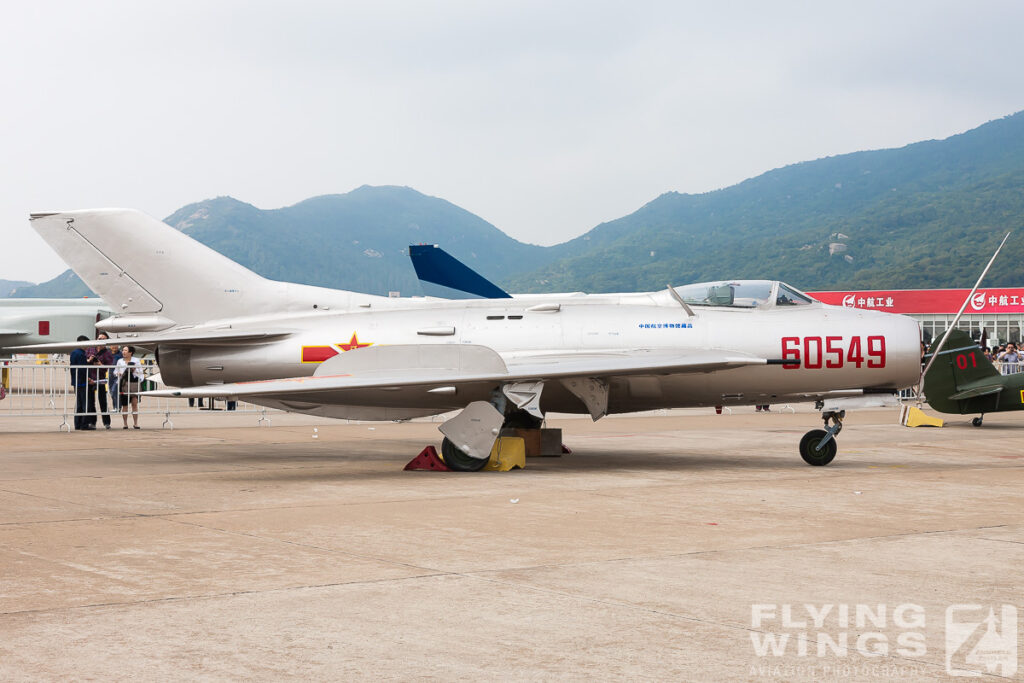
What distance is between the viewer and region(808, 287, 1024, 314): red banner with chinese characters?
61312 millimetres

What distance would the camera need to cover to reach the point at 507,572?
5.95 m

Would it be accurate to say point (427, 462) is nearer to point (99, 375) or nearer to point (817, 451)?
point (817, 451)

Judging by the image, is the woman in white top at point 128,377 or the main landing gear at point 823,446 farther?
the woman in white top at point 128,377

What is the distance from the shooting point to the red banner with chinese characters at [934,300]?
6131cm

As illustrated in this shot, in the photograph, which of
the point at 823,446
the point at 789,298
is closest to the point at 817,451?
the point at 823,446

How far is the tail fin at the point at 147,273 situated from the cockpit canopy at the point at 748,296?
4429 millimetres

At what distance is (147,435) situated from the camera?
1845 cm

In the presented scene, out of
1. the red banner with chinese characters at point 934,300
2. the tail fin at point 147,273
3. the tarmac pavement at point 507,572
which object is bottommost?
the tarmac pavement at point 507,572

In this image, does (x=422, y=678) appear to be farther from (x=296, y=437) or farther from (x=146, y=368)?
(x=146, y=368)

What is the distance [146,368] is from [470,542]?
17.8 meters

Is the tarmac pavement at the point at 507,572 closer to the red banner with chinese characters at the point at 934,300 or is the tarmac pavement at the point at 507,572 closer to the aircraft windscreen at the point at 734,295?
the aircraft windscreen at the point at 734,295

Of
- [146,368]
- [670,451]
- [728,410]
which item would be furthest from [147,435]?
[728,410]

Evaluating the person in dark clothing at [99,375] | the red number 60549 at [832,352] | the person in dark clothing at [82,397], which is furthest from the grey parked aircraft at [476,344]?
the person in dark clothing at [99,375]

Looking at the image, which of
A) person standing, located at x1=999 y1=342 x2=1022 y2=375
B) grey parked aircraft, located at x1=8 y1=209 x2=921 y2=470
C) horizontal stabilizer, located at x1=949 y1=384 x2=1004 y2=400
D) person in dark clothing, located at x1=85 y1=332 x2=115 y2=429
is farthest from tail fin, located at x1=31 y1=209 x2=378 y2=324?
person standing, located at x1=999 y1=342 x2=1022 y2=375
